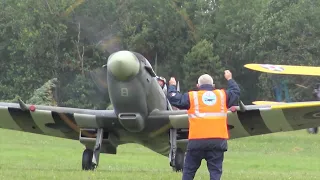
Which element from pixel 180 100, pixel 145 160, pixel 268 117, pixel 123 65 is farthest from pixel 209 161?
pixel 145 160

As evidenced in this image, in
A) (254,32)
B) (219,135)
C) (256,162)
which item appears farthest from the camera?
(254,32)

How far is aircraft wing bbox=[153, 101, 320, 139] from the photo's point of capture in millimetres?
15508

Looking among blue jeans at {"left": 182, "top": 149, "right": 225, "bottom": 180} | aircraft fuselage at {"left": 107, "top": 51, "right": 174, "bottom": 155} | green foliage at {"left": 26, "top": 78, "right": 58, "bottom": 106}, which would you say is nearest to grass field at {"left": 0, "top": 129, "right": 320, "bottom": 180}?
aircraft fuselage at {"left": 107, "top": 51, "right": 174, "bottom": 155}

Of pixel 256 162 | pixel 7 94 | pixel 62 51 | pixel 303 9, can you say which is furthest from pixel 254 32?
pixel 256 162

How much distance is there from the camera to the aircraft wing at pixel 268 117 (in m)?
15.5

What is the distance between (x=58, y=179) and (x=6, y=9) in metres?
63.5

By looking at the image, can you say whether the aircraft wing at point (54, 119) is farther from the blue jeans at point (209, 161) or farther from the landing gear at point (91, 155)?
the blue jeans at point (209, 161)

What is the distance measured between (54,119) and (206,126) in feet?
23.8

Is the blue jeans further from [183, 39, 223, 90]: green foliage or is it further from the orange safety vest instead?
[183, 39, 223, 90]: green foliage

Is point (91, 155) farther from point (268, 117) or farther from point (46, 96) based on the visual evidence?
point (46, 96)

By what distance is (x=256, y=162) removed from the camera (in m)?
23.6

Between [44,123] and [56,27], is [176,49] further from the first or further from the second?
[44,123]

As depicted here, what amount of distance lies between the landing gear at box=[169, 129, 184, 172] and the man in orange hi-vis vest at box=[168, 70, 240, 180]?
4.91 metres

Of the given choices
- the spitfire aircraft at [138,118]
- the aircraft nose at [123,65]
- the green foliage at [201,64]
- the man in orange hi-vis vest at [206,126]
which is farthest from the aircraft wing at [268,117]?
the green foliage at [201,64]
